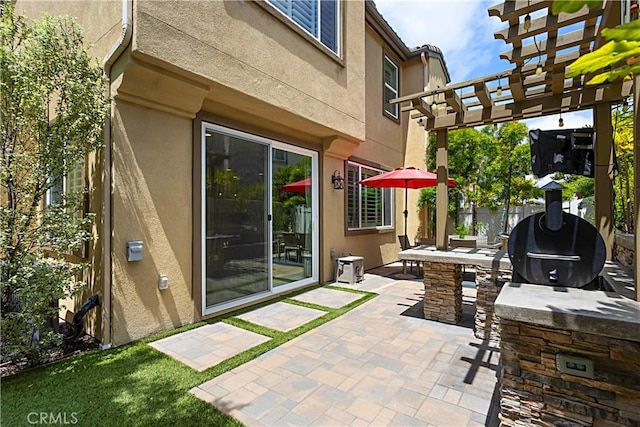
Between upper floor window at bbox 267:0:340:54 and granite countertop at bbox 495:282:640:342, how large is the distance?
587cm

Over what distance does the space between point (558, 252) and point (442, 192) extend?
114 inches

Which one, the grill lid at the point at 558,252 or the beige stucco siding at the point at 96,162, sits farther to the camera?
the beige stucco siding at the point at 96,162

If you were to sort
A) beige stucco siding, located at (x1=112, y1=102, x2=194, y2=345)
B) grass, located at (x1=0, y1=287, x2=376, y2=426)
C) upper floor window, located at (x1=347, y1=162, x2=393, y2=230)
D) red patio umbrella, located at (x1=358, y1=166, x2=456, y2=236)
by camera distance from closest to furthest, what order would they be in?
grass, located at (x1=0, y1=287, x2=376, y2=426) → beige stucco siding, located at (x1=112, y1=102, x2=194, y2=345) → red patio umbrella, located at (x1=358, y1=166, x2=456, y2=236) → upper floor window, located at (x1=347, y1=162, x2=393, y2=230)

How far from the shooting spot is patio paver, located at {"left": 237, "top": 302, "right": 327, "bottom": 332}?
4855mm

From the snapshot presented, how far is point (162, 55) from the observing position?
12.8 feet

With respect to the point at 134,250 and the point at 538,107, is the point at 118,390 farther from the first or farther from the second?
the point at 538,107

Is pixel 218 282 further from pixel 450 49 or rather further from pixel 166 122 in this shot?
pixel 450 49

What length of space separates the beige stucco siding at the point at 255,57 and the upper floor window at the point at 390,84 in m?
3.44

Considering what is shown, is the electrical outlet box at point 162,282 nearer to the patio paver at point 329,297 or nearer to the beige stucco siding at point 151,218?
the beige stucco siding at point 151,218

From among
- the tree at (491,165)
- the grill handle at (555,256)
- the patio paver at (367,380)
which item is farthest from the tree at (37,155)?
the tree at (491,165)

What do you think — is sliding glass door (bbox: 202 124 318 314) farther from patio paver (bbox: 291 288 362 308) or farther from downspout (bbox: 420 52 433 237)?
downspout (bbox: 420 52 433 237)

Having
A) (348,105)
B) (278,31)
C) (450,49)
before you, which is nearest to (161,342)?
(278,31)

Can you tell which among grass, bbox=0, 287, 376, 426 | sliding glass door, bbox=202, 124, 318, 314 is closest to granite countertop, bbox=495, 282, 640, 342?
grass, bbox=0, 287, 376, 426

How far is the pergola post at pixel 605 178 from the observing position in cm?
407
